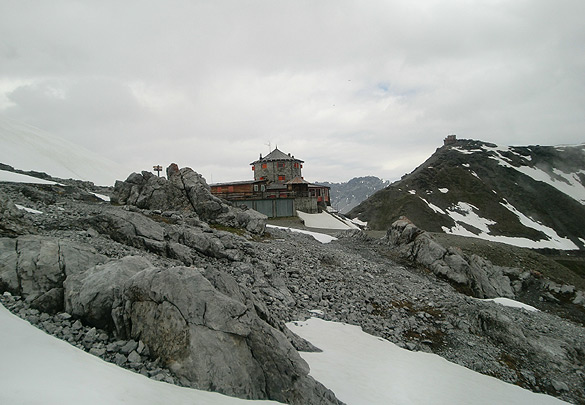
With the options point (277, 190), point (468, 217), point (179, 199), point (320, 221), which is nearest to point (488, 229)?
point (468, 217)

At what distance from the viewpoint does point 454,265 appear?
34.5 metres

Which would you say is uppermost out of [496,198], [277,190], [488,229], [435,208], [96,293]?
[277,190]

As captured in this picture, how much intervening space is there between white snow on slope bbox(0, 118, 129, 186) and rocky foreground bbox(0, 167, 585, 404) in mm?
41274

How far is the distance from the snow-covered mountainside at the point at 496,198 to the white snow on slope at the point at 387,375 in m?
76.2

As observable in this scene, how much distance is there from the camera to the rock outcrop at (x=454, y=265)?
110 feet

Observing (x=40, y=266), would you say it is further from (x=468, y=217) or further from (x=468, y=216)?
(x=468, y=216)

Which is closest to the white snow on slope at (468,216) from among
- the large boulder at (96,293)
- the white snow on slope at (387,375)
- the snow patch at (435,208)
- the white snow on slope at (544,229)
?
the snow patch at (435,208)

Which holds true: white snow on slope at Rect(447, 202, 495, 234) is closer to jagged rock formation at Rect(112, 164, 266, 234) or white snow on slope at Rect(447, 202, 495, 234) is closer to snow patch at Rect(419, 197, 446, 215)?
snow patch at Rect(419, 197, 446, 215)

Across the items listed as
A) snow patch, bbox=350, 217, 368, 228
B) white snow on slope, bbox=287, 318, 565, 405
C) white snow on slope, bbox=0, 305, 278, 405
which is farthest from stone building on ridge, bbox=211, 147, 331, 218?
white snow on slope, bbox=0, 305, 278, 405

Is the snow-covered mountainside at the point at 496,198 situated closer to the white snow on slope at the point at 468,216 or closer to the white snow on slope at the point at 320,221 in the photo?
the white snow on slope at the point at 468,216

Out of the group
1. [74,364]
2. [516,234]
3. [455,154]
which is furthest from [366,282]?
[455,154]

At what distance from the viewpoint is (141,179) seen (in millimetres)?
37062

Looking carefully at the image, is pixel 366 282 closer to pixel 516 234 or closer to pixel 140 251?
pixel 140 251

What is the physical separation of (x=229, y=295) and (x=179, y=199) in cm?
2693
